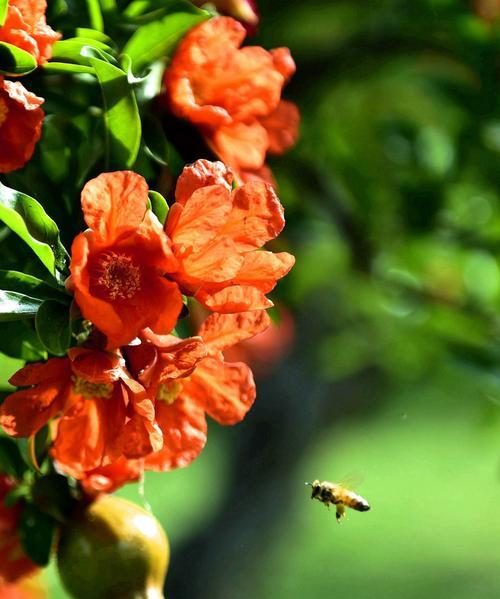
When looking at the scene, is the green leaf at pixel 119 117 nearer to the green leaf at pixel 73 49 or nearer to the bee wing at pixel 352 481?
the green leaf at pixel 73 49

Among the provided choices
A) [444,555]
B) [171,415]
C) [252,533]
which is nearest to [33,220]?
[171,415]

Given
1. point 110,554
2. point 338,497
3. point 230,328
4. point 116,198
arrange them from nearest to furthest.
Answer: point 116,198
point 230,328
point 110,554
point 338,497

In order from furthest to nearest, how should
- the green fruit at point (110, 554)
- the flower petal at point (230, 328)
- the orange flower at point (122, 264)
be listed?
the green fruit at point (110, 554) < the flower petal at point (230, 328) < the orange flower at point (122, 264)

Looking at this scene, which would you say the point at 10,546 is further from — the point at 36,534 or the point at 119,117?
the point at 119,117

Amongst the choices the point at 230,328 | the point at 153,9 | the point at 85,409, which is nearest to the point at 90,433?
the point at 85,409

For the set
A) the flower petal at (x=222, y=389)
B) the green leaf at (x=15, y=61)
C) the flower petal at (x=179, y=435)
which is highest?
the green leaf at (x=15, y=61)

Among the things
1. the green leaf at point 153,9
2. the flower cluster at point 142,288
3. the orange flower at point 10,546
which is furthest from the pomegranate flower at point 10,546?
the green leaf at point 153,9
